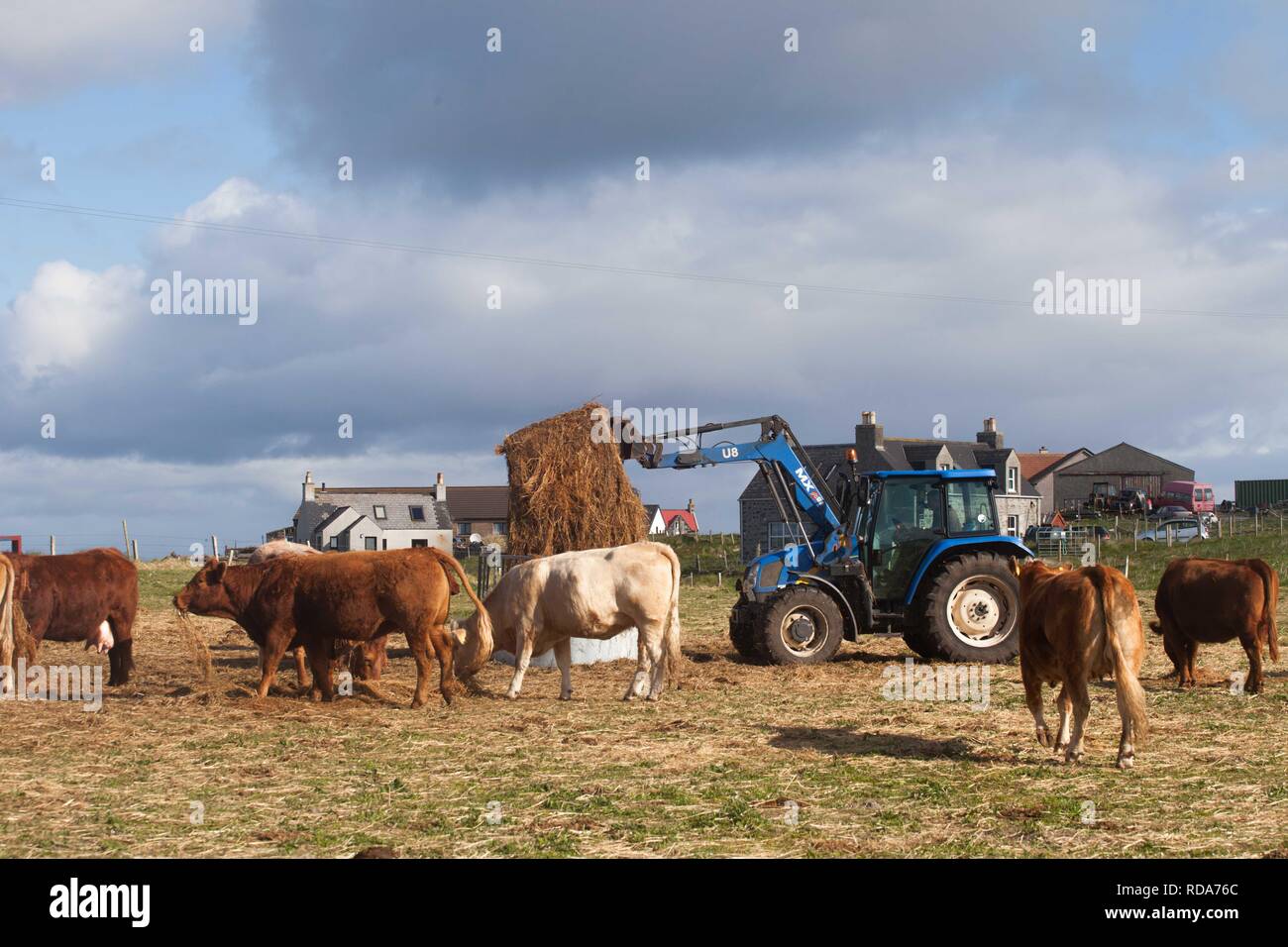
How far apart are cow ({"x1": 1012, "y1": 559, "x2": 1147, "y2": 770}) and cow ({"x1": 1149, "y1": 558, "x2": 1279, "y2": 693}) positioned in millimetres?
4104

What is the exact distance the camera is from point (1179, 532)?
48500 millimetres

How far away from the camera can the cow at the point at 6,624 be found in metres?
11.8

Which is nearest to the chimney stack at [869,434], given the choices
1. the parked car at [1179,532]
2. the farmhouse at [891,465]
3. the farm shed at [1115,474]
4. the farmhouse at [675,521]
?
the farmhouse at [891,465]

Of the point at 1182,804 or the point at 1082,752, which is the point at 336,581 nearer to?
the point at 1082,752

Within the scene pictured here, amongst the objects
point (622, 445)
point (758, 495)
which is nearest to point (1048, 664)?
point (622, 445)

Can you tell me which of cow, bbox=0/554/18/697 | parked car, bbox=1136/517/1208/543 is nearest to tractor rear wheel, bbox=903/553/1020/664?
cow, bbox=0/554/18/697

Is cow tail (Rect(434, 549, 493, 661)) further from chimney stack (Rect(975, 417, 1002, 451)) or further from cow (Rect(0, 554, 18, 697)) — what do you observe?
chimney stack (Rect(975, 417, 1002, 451))

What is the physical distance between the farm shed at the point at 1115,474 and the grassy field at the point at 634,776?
65285mm

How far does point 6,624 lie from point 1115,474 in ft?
236

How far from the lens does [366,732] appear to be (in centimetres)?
1027

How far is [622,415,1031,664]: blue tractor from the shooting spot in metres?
15.5

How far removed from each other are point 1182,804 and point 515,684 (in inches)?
273
